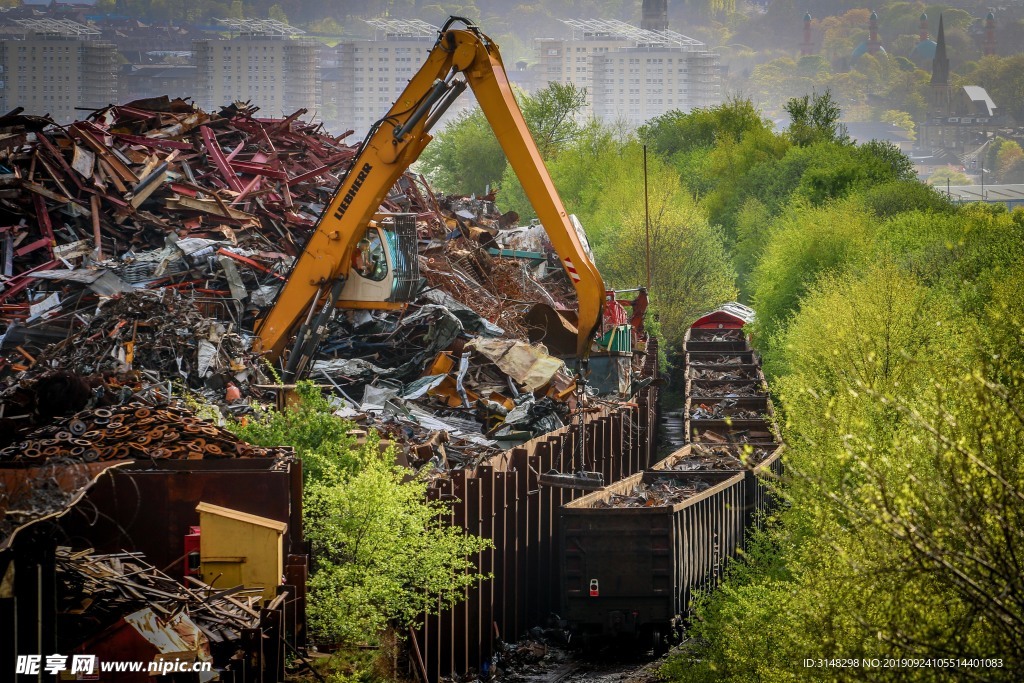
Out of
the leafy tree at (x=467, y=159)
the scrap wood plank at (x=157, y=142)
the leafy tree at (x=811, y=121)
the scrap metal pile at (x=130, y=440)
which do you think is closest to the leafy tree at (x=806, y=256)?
the scrap wood plank at (x=157, y=142)

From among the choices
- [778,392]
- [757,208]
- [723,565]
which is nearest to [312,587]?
[723,565]

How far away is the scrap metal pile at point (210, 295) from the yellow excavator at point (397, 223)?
4.04 feet

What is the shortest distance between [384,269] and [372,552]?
36.8 feet

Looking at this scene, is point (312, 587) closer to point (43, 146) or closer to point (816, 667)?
point (816, 667)

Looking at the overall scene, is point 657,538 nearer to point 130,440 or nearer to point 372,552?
point 372,552

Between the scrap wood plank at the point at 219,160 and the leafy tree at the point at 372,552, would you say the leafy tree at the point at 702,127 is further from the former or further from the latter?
the leafy tree at the point at 372,552

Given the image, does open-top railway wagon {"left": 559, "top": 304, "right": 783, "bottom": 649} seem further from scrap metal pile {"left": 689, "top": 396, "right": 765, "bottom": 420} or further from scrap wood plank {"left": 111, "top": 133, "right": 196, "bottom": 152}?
scrap wood plank {"left": 111, "top": 133, "right": 196, "bottom": 152}

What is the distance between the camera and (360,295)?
94.1 ft

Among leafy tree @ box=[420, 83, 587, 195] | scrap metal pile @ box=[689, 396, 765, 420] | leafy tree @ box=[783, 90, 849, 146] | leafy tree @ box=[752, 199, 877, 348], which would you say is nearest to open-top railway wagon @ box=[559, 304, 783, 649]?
scrap metal pile @ box=[689, 396, 765, 420]

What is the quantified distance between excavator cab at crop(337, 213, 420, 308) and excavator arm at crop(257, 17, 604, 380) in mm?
497

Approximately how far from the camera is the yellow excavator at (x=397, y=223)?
2566 centimetres

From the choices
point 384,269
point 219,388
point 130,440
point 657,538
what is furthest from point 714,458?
point 130,440

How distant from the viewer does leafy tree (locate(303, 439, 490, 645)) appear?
58.2 feet

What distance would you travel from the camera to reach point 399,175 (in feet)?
89.8
